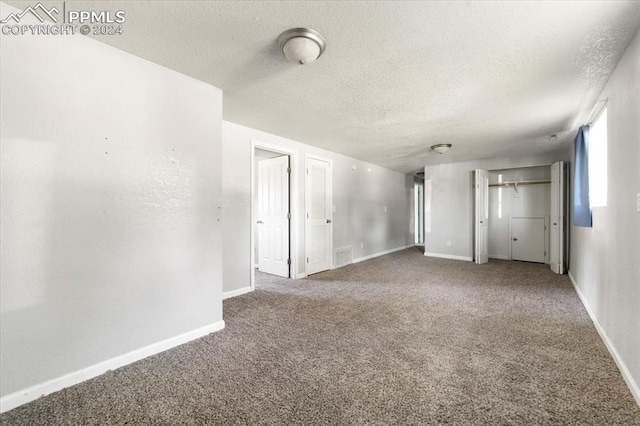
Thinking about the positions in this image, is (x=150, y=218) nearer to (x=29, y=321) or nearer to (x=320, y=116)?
(x=29, y=321)

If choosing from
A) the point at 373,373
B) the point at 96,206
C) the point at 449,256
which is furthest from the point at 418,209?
the point at 96,206

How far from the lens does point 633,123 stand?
1.71 metres

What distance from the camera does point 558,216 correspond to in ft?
15.4

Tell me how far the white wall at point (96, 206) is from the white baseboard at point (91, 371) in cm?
2

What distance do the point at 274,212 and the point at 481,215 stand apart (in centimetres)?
429

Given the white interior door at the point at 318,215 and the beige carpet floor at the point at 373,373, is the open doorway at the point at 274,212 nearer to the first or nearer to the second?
the white interior door at the point at 318,215

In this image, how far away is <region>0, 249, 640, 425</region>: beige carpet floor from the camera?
1.47 metres

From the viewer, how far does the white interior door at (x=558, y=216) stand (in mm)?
4625

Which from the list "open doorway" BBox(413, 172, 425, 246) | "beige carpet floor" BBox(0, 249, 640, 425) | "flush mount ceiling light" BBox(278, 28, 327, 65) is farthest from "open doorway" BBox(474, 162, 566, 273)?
"flush mount ceiling light" BBox(278, 28, 327, 65)

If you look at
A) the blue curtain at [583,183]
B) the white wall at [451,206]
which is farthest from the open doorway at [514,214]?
the blue curtain at [583,183]

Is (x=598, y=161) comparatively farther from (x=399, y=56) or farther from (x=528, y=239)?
(x=528, y=239)

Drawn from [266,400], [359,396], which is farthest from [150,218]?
[359,396]

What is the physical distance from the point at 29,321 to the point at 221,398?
122 cm

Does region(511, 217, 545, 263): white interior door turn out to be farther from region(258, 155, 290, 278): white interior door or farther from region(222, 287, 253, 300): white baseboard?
region(222, 287, 253, 300): white baseboard
